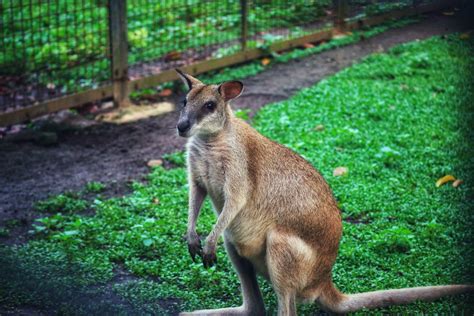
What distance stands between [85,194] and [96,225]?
68 centimetres

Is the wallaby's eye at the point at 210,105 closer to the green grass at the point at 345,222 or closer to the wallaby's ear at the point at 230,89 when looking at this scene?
the wallaby's ear at the point at 230,89

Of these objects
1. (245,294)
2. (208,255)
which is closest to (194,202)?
(208,255)

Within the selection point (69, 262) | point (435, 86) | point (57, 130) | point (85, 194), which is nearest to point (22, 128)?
point (57, 130)

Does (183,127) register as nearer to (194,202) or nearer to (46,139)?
(194,202)

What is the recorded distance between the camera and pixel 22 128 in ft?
22.2

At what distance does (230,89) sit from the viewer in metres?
4.01

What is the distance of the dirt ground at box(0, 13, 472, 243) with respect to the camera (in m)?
5.58

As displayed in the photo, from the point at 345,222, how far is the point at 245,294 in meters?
1.32

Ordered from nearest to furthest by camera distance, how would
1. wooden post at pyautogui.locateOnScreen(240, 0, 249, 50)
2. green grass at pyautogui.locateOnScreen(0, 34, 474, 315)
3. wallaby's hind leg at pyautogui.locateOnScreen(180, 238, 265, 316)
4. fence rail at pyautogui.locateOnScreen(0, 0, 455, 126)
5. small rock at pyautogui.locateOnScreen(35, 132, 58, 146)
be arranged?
wallaby's hind leg at pyautogui.locateOnScreen(180, 238, 265, 316)
green grass at pyautogui.locateOnScreen(0, 34, 474, 315)
small rock at pyautogui.locateOnScreen(35, 132, 58, 146)
fence rail at pyautogui.locateOnScreen(0, 0, 455, 126)
wooden post at pyautogui.locateOnScreen(240, 0, 249, 50)

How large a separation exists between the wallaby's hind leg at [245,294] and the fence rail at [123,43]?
2.44m

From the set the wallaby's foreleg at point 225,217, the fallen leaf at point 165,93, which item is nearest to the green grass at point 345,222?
the wallaby's foreleg at point 225,217

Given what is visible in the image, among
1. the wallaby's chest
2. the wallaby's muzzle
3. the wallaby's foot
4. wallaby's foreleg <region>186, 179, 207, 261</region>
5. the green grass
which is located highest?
the wallaby's muzzle

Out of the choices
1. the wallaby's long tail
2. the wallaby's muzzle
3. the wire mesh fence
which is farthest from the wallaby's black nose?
the wire mesh fence

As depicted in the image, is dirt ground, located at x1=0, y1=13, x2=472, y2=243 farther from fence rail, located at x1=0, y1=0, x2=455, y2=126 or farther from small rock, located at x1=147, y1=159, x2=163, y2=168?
fence rail, located at x1=0, y1=0, x2=455, y2=126
